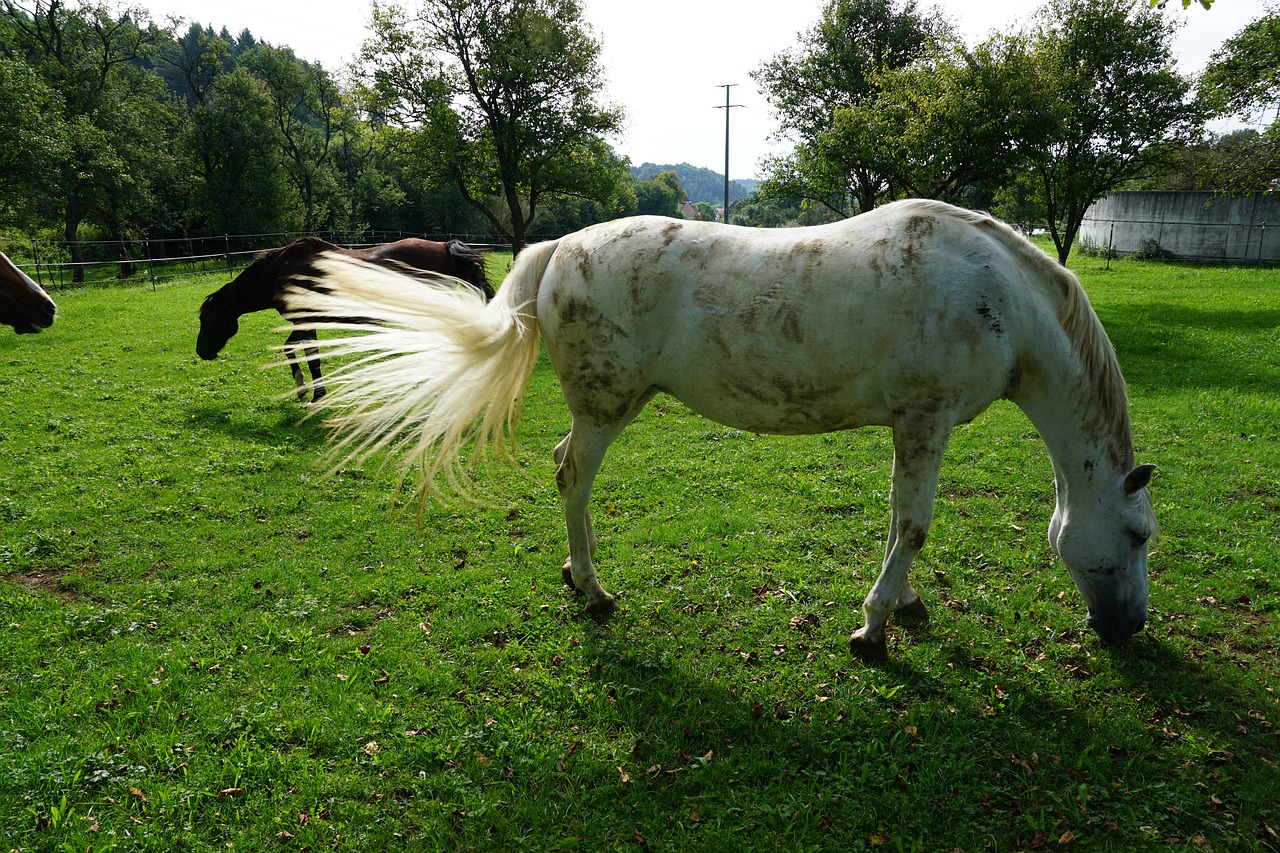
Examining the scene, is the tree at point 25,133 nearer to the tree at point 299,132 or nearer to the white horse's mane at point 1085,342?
the tree at point 299,132

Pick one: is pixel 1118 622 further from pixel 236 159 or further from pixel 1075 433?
pixel 236 159

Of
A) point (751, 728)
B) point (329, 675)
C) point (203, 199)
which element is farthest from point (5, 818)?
point (203, 199)

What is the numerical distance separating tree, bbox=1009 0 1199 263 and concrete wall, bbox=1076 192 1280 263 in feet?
34.0

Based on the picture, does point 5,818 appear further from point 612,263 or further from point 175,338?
point 175,338

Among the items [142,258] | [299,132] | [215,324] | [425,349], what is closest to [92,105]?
[142,258]

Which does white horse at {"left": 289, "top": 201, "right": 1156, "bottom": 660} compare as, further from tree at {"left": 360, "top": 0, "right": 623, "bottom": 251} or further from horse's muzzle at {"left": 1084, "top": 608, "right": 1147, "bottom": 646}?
tree at {"left": 360, "top": 0, "right": 623, "bottom": 251}

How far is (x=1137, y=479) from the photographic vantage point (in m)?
3.32

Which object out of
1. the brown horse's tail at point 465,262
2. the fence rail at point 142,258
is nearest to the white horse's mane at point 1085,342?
the brown horse's tail at point 465,262

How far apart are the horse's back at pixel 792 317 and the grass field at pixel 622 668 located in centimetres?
147

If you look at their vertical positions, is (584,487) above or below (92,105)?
below

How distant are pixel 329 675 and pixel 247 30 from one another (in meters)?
126

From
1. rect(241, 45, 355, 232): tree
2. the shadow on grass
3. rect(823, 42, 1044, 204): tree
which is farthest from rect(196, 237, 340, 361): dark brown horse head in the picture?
rect(241, 45, 355, 232): tree

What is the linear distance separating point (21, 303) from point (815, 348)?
5187 mm

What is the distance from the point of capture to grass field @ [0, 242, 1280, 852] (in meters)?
2.81
